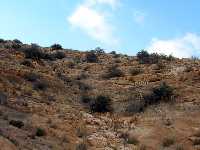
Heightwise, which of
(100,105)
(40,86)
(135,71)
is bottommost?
(100,105)

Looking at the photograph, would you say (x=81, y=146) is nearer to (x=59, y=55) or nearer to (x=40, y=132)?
(x=40, y=132)

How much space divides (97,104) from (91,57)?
68.5 ft

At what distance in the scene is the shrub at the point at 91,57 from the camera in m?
57.6

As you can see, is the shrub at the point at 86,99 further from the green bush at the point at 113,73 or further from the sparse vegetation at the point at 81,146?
the sparse vegetation at the point at 81,146

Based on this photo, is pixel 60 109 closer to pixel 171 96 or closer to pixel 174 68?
pixel 171 96

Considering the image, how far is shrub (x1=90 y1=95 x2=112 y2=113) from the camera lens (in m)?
37.8

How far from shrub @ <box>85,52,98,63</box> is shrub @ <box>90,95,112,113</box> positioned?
1934cm

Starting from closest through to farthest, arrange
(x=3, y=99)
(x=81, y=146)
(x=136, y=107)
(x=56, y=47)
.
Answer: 1. (x=81, y=146)
2. (x=3, y=99)
3. (x=136, y=107)
4. (x=56, y=47)

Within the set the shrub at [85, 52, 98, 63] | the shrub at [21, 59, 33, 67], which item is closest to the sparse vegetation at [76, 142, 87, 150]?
the shrub at [21, 59, 33, 67]

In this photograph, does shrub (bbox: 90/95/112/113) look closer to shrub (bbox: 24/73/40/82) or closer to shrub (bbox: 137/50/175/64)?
shrub (bbox: 24/73/40/82)

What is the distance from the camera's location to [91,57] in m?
58.4

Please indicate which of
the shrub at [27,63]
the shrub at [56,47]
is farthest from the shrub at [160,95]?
the shrub at [56,47]

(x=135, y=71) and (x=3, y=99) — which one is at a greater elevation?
(x=135, y=71)

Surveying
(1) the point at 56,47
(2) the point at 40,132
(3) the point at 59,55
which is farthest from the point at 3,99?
(1) the point at 56,47
